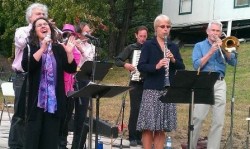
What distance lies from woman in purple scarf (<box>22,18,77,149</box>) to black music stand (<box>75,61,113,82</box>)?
3.30 feet

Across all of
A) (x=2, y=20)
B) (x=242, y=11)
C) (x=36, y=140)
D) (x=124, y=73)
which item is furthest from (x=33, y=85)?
(x=242, y=11)

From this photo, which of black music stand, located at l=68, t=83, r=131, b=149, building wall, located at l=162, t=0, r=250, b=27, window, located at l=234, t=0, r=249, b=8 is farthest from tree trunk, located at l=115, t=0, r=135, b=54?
black music stand, located at l=68, t=83, r=131, b=149

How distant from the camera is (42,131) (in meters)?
5.79

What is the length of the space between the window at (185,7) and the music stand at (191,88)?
20.9 m

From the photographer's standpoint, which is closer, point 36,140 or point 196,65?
point 36,140

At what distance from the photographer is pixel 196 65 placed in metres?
7.64

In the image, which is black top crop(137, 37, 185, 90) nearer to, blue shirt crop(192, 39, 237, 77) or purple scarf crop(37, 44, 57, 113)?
blue shirt crop(192, 39, 237, 77)

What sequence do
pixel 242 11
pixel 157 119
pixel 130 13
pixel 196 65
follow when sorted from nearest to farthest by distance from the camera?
pixel 157 119, pixel 196 65, pixel 242 11, pixel 130 13

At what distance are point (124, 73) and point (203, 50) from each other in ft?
46.5

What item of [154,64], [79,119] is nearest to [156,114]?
[154,64]

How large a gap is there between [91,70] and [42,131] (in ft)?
4.75

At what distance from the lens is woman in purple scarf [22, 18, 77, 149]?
569 cm

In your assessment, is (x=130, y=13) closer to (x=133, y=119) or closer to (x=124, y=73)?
(x=124, y=73)

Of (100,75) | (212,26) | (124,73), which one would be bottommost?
(124,73)
